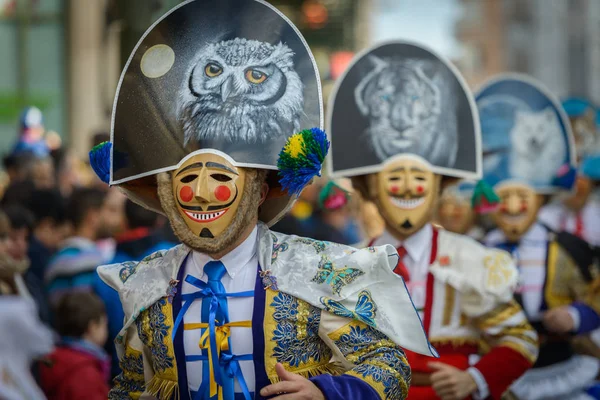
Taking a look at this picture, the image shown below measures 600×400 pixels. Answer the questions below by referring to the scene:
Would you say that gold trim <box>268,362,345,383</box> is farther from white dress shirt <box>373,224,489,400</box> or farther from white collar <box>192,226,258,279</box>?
white dress shirt <box>373,224,489,400</box>

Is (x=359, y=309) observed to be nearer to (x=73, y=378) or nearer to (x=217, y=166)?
(x=217, y=166)

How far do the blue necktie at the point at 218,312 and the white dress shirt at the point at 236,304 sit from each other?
21 millimetres

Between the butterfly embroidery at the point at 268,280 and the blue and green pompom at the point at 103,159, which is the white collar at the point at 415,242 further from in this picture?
the blue and green pompom at the point at 103,159

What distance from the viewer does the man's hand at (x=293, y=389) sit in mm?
3887

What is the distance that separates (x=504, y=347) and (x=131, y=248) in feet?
8.18

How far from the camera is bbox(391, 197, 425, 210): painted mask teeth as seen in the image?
559 centimetres

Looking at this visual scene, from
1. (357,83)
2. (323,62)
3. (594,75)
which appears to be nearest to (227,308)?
(357,83)

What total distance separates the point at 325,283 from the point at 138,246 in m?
2.87

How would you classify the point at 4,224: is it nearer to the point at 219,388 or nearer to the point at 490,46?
the point at 219,388

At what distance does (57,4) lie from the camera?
16.8 meters

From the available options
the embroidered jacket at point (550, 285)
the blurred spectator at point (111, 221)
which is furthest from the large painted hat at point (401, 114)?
the blurred spectator at point (111, 221)

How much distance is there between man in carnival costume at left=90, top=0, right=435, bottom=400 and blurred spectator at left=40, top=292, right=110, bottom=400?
1.17 m

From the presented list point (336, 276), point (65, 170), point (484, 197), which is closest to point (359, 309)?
point (336, 276)

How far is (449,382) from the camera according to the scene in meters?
5.31
